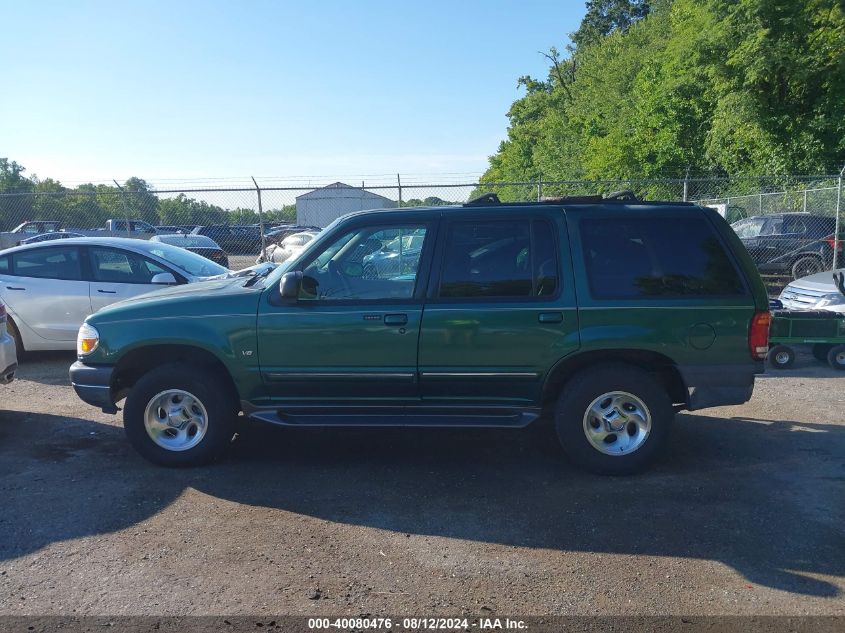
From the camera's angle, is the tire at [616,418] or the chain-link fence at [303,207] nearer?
the tire at [616,418]

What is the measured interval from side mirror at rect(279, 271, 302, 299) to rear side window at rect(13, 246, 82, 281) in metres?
5.32

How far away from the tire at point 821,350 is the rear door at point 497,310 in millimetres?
5640

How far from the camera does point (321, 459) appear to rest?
598cm

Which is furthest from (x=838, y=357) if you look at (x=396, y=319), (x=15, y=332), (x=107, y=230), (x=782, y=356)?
(x=107, y=230)

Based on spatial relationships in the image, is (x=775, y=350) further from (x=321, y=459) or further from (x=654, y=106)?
(x=654, y=106)

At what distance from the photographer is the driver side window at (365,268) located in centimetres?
551

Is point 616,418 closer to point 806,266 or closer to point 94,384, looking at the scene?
point 94,384

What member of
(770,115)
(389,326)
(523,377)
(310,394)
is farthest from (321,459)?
(770,115)

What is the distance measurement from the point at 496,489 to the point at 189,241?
→ 15.7 meters

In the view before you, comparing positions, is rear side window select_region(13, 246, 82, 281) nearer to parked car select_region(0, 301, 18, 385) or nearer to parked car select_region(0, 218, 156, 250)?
parked car select_region(0, 301, 18, 385)

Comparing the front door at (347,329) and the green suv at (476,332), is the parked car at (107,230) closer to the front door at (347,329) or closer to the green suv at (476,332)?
the green suv at (476,332)

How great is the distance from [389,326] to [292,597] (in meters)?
2.14

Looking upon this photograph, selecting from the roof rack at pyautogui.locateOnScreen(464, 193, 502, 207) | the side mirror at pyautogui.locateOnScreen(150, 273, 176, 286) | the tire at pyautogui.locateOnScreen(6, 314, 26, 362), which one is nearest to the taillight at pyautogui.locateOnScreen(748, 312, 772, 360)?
the roof rack at pyautogui.locateOnScreen(464, 193, 502, 207)

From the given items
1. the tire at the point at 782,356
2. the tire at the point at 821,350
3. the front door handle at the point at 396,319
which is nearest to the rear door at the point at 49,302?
the front door handle at the point at 396,319
